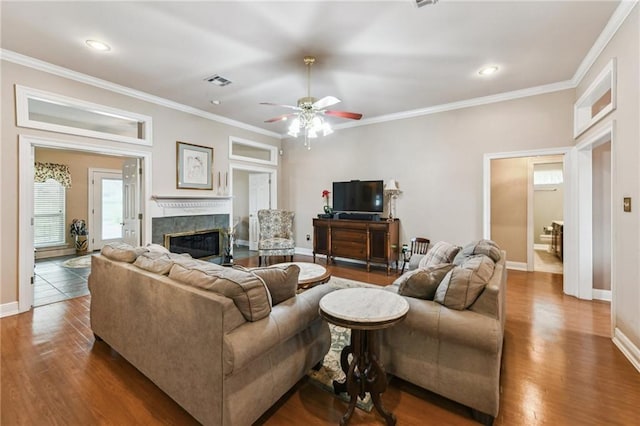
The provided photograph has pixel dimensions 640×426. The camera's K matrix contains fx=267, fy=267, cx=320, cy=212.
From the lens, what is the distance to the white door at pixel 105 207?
22.4 ft

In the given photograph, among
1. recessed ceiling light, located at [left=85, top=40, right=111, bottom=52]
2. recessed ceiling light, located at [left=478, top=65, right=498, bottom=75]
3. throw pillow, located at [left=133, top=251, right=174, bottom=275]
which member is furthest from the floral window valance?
recessed ceiling light, located at [left=478, top=65, right=498, bottom=75]

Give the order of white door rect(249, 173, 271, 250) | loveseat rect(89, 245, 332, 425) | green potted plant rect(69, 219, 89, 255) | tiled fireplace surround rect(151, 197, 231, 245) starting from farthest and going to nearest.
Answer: white door rect(249, 173, 271, 250) < green potted plant rect(69, 219, 89, 255) < tiled fireplace surround rect(151, 197, 231, 245) < loveseat rect(89, 245, 332, 425)

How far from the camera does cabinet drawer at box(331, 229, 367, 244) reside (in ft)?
16.4

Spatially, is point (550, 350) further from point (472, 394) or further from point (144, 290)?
point (144, 290)

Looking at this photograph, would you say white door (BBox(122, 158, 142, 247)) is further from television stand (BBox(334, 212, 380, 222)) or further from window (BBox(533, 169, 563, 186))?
window (BBox(533, 169, 563, 186))

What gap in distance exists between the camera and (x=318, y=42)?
282cm

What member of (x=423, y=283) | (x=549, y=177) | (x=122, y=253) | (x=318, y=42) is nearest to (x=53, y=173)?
(x=122, y=253)

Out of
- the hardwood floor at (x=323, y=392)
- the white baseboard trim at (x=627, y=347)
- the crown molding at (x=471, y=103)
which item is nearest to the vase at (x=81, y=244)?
the hardwood floor at (x=323, y=392)

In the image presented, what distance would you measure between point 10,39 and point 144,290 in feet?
10.7

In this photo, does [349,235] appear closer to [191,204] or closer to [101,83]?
[191,204]

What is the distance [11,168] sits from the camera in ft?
10.2

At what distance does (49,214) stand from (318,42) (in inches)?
291

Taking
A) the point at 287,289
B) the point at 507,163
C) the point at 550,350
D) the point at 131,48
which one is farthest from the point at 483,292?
the point at 507,163

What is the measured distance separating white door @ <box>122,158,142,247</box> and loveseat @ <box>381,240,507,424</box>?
4.37 m
